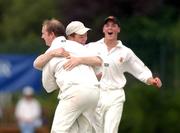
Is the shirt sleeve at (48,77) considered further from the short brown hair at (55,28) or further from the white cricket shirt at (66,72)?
the short brown hair at (55,28)

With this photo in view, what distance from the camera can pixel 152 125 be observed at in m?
26.1

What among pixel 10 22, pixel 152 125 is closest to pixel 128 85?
pixel 152 125

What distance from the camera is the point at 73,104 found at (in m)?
15.2

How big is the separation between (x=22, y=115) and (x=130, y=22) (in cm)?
954

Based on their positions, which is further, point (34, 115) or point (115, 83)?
point (34, 115)

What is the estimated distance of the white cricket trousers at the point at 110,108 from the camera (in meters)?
16.8

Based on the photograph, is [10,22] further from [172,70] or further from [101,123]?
[101,123]

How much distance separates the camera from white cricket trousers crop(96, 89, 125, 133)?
659 inches

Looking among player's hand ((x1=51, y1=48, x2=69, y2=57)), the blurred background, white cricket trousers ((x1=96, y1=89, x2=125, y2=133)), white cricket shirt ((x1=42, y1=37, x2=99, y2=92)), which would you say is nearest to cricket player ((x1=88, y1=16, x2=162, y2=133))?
white cricket trousers ((x1=96, y1=89, x2=125, y2=133))

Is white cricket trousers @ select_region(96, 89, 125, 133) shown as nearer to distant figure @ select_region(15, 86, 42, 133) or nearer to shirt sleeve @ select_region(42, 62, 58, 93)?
shirt sleeve @ select_region(42, 62, 58, 93)

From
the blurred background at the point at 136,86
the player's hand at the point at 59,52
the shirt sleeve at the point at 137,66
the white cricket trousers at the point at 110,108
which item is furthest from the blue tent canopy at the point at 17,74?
the player's hand at the point at 59,52

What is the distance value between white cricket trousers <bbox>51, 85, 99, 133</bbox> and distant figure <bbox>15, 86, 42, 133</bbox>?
10.9 meters

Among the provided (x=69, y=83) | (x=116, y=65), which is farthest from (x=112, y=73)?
(x=69, y=83)

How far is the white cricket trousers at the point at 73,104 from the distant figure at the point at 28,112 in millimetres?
10933
